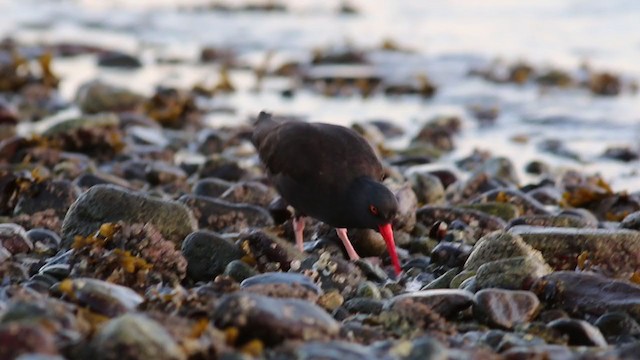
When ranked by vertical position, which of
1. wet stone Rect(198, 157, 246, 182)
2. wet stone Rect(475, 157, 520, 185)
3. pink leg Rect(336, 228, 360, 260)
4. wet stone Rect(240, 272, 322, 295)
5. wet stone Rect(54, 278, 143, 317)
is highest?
wet stone Rect(54, 278, 143, 317)

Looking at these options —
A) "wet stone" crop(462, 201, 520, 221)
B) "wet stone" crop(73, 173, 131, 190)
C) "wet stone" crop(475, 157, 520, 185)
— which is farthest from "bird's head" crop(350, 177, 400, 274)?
"wet stone" crop(475, 157, 520, 185)

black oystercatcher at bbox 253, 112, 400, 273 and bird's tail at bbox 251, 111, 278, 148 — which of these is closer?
black oystercatcher at bbox 253, 112, 400, 273

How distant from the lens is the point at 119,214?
4.78 metres

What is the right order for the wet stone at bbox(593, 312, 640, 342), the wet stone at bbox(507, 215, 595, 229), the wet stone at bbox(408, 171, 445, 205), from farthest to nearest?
1. the wet stone at bbox(408, 171, 445, 205)
2. the wet stone at bbox(507, 215, 595, 229)
3. the wet stone at bbox(593, 312, 640, 342)

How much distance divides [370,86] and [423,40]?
5.34 m

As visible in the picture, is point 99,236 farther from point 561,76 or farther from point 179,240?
point 561,76

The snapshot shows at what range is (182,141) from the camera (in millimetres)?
9070

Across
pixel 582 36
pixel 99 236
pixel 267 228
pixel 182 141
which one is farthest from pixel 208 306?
pixel 582 36

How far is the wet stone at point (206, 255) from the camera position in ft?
14.9

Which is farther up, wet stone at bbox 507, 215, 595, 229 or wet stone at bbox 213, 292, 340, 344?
wet stone at bbox 213, 292, 340, 344

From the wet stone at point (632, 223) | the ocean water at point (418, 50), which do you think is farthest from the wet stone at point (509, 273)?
the ocean water at point (418, 50)

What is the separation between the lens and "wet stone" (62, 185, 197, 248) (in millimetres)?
4781

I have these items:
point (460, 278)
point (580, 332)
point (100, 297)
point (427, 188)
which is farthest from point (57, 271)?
point (427, 188)

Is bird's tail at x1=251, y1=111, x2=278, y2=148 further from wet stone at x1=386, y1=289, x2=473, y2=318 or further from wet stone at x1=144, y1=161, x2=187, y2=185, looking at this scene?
wet stone at x1=386, y1=289, x2=473, y2=318
